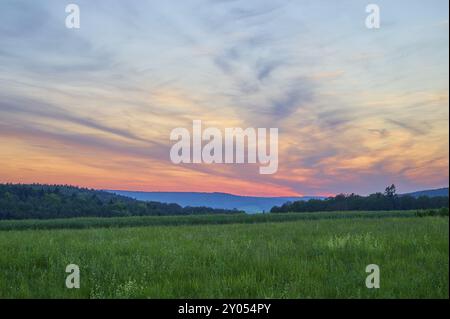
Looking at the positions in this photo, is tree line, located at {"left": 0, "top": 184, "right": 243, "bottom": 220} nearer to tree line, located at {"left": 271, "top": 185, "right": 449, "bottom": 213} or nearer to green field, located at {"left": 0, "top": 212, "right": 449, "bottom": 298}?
tree line, located at {"left": 271, "top": 185, "right": 449, "bottom": 213}

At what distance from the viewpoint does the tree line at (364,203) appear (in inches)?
2570

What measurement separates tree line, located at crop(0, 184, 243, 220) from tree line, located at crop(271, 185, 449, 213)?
15.4m

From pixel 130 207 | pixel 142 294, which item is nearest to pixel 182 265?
pixel 142 294

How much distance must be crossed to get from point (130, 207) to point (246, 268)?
217 ft

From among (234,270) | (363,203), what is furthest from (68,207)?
(234,270)

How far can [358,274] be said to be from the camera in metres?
7.80

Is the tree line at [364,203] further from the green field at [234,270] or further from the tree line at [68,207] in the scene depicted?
the green field at [234,270]

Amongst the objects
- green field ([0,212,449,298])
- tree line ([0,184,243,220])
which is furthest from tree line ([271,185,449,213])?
green field ([0,212,449,298])

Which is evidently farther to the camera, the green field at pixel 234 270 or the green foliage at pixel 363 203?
the green foliage at pixel 363 203

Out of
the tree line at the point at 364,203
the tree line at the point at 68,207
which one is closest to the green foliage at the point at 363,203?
the tree line at the point at 364,203

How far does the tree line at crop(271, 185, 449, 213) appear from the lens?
65.3 metres

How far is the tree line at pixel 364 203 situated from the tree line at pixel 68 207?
605 inches

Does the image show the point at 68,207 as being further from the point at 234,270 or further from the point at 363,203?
the point at 234,270
